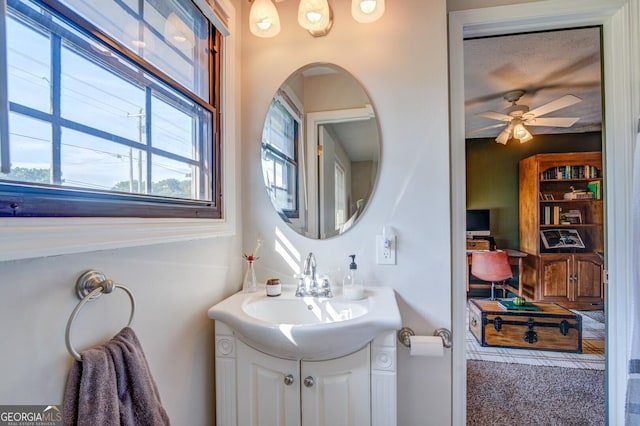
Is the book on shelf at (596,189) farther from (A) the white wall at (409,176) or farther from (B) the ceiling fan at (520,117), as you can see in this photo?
(A) the white wall at (409,176)

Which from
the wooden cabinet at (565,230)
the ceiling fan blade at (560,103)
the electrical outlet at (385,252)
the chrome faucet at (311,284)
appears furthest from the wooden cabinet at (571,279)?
the chrome faucet at (311,284)

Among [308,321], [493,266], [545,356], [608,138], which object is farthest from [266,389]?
[493,266]

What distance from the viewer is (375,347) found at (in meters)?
0.99

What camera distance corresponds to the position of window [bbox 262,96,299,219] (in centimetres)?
140

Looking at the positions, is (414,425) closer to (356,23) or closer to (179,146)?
(179,146)

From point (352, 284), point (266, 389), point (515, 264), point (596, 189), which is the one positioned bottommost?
point (515, 264)

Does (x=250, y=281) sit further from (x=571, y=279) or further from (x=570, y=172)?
(x=570, y=172)

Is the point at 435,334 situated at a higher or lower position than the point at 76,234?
lower

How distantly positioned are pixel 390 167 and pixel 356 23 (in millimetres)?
694

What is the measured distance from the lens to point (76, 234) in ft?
2.03

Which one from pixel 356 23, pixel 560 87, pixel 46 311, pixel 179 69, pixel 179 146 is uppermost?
pixel 560 87

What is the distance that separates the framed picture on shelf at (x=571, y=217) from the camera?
12.3ft

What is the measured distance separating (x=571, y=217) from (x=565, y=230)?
0.63 ft

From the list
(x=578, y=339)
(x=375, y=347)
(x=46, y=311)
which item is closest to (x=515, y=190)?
(x=578, y=339)
